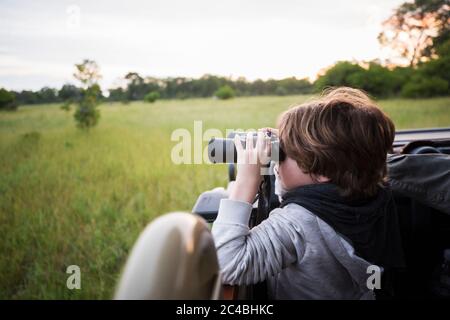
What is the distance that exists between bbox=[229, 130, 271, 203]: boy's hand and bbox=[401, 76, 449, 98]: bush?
3862 mm

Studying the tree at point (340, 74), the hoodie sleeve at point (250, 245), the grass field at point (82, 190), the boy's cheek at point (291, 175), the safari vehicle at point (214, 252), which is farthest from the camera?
the grass field at point (82, 190)

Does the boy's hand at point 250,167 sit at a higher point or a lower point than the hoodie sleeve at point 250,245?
higher

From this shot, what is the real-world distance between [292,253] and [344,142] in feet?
1.07

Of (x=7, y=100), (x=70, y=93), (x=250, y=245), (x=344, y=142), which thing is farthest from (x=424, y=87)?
(x=70, y=93)

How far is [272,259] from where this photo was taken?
84 centimetres

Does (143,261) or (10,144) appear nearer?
(143,261)

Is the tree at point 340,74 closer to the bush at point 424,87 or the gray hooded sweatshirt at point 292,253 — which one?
the gray hooded sweatshirt at point 292,253

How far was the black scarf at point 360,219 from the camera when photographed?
866mm

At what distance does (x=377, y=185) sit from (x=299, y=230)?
294mm

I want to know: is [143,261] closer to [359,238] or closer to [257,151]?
[257,151]

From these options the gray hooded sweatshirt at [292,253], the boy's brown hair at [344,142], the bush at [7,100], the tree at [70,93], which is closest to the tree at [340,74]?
the boy's brown hair at [344,142]

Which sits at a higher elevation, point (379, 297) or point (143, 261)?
point (143, 261)

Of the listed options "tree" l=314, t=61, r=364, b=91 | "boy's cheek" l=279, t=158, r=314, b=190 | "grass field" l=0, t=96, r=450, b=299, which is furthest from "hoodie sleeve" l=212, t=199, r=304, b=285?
"tree" l=314, t=61, r=364, b=91
